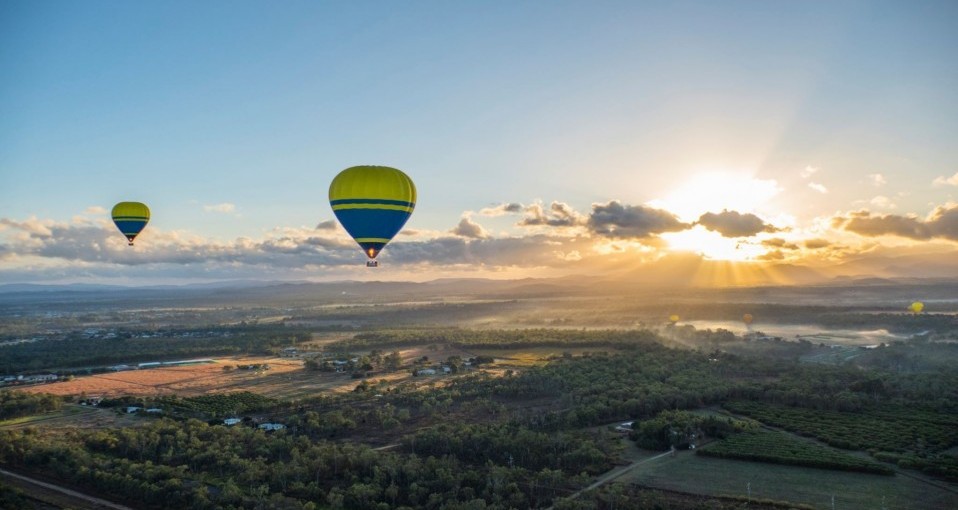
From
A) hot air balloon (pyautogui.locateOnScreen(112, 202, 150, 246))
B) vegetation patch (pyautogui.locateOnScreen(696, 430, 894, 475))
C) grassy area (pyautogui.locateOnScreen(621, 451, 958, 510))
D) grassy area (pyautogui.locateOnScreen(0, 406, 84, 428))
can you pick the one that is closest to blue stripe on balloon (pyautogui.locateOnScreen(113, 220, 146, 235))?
hot air balloon (pyautogui.locateOnScreen(112, 202, 150, 246))

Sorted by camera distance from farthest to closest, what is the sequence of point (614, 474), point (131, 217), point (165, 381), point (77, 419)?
point (165, 381), point (131, 217), point (77, 419), point (614, 474)

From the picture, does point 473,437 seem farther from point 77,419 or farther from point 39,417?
point 39,417

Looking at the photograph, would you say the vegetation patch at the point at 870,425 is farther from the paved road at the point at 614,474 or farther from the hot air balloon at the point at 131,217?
the hot air balloon at the point at 131,217

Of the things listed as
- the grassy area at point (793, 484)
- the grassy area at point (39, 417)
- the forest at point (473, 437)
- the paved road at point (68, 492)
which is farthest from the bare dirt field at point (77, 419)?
the grassy area at point (793, 484)

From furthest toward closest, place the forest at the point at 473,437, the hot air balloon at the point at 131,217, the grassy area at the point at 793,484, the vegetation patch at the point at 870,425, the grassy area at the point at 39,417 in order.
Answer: the hot air balloon at the point at 131,217 → the grassy area at the point at 39,417 → the vegetation patch at the point at 870,425 → the forest at the point at 473,437 → the grassy area at the point at 793,484

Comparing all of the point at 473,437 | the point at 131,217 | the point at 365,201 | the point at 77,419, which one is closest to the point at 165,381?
the point at 77,419

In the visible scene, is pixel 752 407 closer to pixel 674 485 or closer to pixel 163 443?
pixel 674 485
